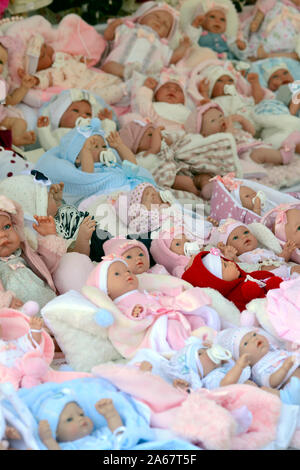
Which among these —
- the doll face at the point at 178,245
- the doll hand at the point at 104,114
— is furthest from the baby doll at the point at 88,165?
the doll face at the point at 178,245

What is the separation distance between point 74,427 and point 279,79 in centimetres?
319

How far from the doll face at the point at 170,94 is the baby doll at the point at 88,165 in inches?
26.8

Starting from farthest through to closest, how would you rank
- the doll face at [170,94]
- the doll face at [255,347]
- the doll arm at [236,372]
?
the doll face at [170,94] → the doll face at [255,347] → the doll arm at [236,372]

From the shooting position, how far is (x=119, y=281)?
222 centimetres

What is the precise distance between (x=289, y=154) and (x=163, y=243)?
1322 millimetres

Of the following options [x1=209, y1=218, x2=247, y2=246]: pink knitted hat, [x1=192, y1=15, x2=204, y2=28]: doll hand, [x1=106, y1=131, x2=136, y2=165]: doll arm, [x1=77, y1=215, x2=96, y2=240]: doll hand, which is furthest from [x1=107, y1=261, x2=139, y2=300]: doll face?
[x1=192, y1=15, x2=204, y2=28]: doll hand

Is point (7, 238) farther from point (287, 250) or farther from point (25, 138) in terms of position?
point (25, 138)

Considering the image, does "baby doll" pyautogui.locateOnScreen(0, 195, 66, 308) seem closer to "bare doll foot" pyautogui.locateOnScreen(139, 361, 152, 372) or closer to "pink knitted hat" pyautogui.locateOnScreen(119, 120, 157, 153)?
"bare doll foot" pyautogui.locateOnScreen(139, 361, 152, 372)

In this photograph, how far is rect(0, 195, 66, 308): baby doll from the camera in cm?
229

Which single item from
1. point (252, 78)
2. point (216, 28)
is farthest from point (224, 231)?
point (216, 28)

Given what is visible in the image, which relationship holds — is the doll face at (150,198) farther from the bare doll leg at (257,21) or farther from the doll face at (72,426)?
the bare doll leg at (257,21)

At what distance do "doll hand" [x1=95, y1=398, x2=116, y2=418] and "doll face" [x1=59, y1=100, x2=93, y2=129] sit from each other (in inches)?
81.1

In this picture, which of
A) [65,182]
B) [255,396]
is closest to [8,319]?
[255,396]

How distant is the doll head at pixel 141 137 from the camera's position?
351 centimetres
